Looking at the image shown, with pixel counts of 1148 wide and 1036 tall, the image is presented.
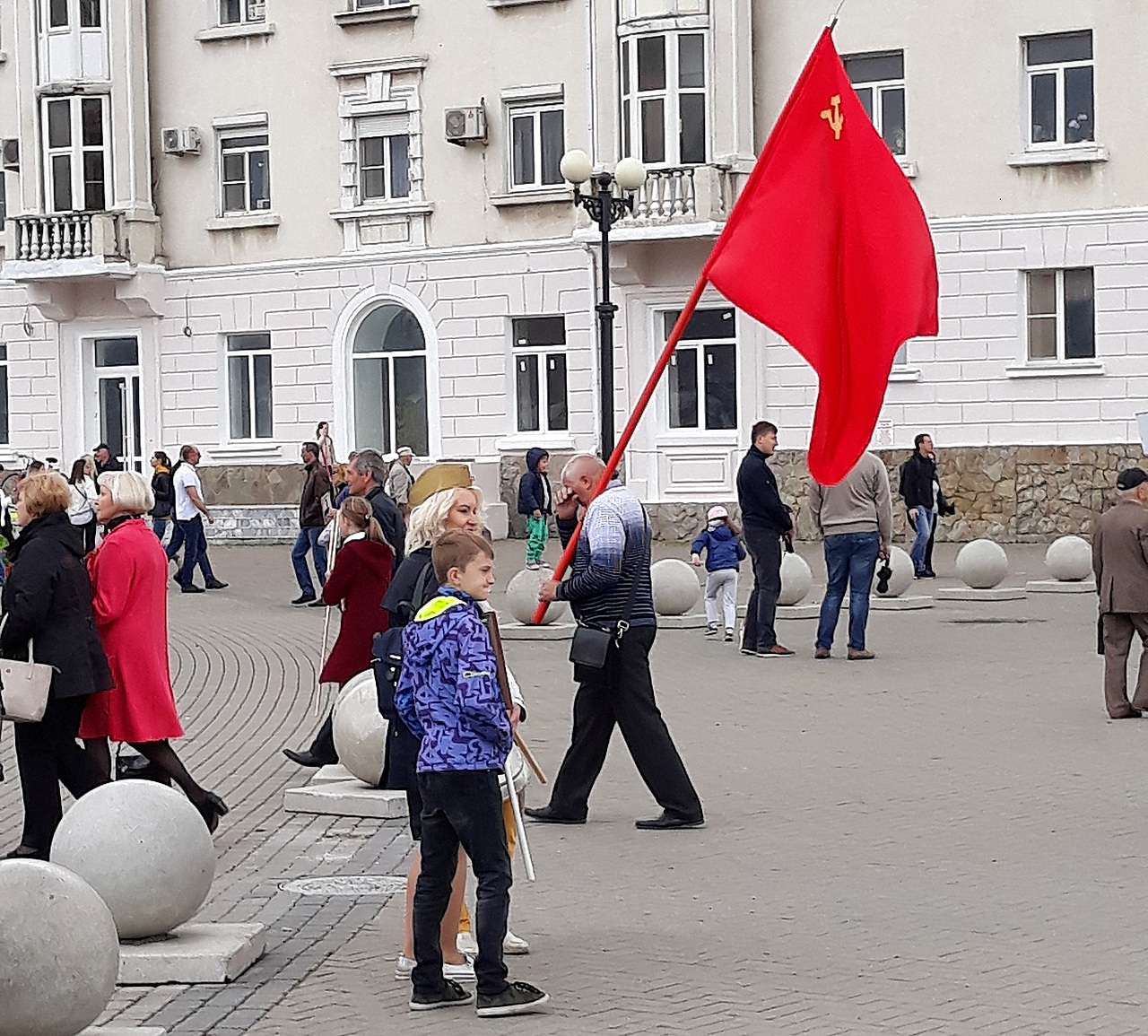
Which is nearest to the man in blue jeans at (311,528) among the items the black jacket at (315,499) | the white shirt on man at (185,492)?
the black jacket at (315,499)

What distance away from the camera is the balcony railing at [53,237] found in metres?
37.4

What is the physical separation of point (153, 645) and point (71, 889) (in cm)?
355

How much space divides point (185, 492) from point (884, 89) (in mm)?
13038

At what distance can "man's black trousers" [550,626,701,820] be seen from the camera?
9977mm

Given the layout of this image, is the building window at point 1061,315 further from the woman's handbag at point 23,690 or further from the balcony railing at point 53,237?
the woman's handbag at point 23,690

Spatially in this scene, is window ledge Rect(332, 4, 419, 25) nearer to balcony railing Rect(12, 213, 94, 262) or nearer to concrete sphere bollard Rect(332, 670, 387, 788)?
balcony railing Rect(12, 213, 94, 262)

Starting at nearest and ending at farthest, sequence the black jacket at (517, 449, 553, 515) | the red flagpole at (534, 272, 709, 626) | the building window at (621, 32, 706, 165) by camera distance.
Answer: the red flagpole at (534, 272, 709, 626) → the black jacket at (517, 449, 553, 515) → the building window at (621, 32, 706, 165)

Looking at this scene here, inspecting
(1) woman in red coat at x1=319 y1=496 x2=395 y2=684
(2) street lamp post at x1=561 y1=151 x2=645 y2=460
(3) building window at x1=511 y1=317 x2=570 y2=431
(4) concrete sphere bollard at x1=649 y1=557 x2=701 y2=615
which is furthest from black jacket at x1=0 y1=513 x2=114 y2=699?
(3) building window at x1=511 y1=317 x2=570 y2=431

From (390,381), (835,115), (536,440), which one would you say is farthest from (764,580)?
(390,381)

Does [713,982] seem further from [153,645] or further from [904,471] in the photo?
[904,471]

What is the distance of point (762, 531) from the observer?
57.8 feet

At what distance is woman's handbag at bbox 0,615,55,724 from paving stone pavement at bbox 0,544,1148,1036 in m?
1.11

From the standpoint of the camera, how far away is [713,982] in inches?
277

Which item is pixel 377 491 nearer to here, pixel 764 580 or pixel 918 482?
pixel 764 580
